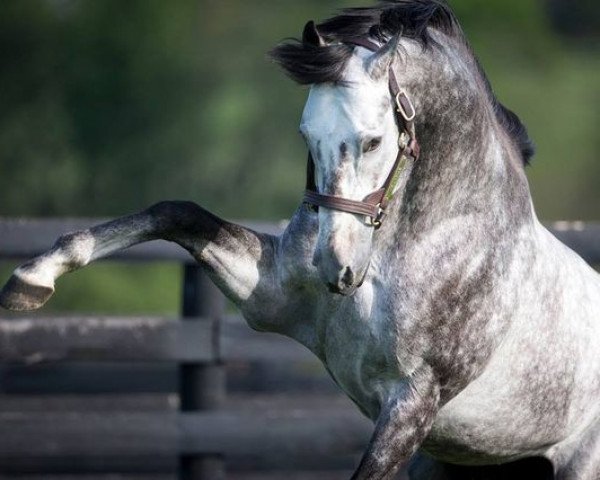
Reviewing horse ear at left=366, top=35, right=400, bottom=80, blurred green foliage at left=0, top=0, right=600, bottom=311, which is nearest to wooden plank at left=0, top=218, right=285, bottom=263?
horse ear at left=366, top=35, right=400, bottom=80

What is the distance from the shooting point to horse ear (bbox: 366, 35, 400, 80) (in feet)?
12.1

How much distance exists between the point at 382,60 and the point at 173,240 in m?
0.91

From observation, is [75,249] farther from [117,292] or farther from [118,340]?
[117,292]

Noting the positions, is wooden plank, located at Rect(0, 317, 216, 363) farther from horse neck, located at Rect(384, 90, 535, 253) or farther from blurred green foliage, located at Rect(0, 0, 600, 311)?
blurred green foliage, located at Rect(0, 0, 600, 311)

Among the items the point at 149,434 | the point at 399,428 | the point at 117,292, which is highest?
the point at 399,428

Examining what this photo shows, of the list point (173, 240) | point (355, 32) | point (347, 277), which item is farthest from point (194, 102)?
point (347, 277)

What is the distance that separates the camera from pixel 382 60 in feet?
12.2

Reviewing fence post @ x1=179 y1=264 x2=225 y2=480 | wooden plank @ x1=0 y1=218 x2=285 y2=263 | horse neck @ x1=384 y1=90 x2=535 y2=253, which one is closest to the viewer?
horse neck @ x1=384 y1=90 x2=535 y2=253

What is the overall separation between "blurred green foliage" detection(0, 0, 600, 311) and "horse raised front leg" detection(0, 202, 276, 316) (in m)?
8.98

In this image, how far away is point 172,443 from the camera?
20.1 feet

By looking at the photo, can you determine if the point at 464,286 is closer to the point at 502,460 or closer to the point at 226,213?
the point at 502,460

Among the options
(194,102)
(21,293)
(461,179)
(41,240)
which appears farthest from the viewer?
(194,102)

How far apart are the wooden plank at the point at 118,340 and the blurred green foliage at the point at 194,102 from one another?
7008 mm

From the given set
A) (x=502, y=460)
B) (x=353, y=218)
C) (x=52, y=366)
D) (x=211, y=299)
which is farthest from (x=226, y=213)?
(x=353, y=218)
